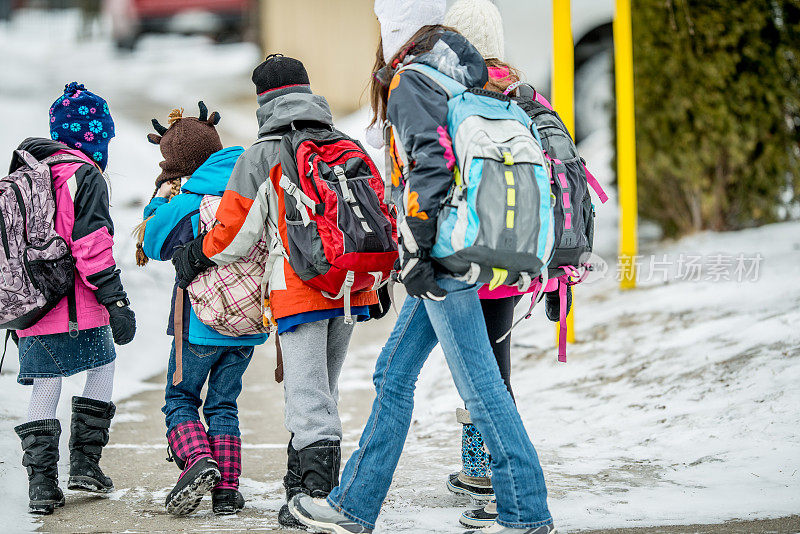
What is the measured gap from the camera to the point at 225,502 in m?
3.63

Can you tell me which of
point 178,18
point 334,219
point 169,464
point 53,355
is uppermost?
point 178,18

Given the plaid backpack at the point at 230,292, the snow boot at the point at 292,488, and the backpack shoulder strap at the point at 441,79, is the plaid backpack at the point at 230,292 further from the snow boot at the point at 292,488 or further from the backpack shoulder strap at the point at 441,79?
the backpack shoulder strap at the point at 441,79

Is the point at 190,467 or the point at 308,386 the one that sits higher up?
the point at 308,386

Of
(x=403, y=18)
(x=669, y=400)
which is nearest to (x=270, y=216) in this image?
(x=403, y=18)

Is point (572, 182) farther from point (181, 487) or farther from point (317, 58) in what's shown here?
point (317, 58)

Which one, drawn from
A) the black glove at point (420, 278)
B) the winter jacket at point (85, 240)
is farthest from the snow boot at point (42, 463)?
the black glove at point (420, 278)

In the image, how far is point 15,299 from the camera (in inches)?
141

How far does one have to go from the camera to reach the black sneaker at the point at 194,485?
3.48m

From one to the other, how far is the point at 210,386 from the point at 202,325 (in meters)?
0.30

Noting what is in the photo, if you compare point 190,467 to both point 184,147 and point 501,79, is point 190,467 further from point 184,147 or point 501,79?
point 501,79

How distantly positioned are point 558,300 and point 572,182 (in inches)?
24.9

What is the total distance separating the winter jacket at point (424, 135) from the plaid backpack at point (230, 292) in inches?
33.5

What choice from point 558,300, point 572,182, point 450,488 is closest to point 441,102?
point 572,182

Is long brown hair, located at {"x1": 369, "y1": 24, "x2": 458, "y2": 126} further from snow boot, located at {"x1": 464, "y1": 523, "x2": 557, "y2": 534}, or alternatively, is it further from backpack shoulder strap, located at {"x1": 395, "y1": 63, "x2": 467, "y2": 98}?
snow boot, located at {"x1": 464, "y1": 523, "x2": 557, "y2": 534}
